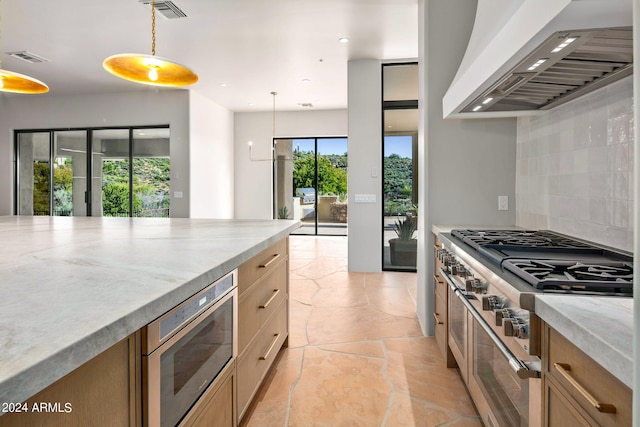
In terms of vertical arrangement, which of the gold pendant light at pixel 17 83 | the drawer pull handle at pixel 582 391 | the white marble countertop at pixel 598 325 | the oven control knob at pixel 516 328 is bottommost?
the drawer pull handle at pixel 582 391

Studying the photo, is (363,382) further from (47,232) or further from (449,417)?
(47,232)

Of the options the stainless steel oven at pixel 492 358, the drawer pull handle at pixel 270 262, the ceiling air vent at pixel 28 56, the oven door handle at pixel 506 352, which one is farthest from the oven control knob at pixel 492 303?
the ceiling air vent at pixel 28 56

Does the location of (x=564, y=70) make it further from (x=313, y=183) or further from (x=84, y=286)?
(x=313, y=183)

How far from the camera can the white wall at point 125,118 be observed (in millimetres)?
6703

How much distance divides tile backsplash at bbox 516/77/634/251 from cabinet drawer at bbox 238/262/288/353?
165 cm

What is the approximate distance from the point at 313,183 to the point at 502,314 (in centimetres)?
783

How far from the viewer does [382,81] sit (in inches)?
202

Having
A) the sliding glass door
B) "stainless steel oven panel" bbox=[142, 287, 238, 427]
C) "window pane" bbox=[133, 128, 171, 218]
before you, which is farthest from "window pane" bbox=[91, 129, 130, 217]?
"stainless steel oven panel" bbox=[142, 287, 238, 427]

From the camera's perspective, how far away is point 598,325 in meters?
0.79

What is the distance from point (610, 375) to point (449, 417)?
4.38 ft

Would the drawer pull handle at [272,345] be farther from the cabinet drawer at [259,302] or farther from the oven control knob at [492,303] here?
the oven control knob at [492,303]

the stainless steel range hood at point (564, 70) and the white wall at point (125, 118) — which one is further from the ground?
the white wall at point (125, 118)

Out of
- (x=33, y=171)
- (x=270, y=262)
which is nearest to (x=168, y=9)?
(x=270, y=262)

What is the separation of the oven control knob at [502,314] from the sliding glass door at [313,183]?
7577 millimetres
